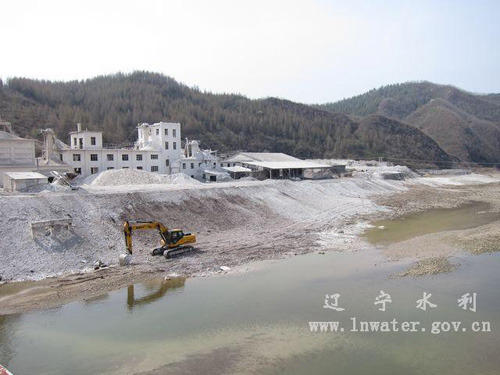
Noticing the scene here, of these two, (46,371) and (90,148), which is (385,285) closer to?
(46,371)

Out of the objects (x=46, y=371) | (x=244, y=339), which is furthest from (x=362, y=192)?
(x=46, y=371)

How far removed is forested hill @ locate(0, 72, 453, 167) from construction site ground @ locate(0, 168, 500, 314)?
56.6 m

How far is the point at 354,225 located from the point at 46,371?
28666 millimetres

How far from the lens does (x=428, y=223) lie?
38.8m

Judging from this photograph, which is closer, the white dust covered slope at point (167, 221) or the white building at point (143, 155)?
the white dust covered slope at point (167, 221)

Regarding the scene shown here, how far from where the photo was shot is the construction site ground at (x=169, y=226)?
2164 centimetres

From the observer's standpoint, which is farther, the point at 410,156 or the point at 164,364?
the point at 410,156

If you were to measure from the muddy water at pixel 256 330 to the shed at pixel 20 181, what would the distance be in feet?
58.2

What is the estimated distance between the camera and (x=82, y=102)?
11388cm

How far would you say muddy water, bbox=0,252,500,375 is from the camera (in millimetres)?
13281

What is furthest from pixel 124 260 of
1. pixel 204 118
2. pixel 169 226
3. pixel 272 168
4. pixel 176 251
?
pixel 204 118

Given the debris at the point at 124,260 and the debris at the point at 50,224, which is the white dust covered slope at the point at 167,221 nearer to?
the debris at the point at 50,224

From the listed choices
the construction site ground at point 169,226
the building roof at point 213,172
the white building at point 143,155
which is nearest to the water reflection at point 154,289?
the construction site ground at point 169,226

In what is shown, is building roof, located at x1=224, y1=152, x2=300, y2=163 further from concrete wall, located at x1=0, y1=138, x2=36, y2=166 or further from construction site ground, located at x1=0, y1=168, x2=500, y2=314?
concrete wall, located at x1=0, y1=138, x2=36, y2=166
